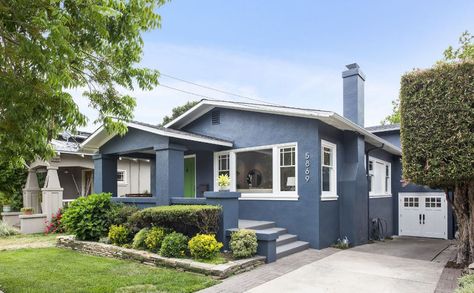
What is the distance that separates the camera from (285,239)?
9.23 meters

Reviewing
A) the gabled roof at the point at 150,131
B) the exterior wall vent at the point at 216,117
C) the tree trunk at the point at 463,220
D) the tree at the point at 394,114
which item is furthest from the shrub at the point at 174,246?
the tree at the point at 394,114

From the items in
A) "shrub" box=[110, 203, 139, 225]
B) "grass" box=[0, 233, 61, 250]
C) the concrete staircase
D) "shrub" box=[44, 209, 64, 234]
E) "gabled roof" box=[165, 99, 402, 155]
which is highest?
"gabled roof" box=[165, 99, 402, 155]

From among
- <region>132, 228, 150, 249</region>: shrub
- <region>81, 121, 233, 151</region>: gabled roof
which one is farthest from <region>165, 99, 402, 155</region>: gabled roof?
<region>132, 228, 150, 249</region>: shrub

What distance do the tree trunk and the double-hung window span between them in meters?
3.25

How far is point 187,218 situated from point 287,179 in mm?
3520

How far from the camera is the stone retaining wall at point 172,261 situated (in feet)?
22.6

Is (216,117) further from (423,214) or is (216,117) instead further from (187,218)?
(423,214)

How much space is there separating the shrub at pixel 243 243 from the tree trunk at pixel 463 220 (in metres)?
4.79

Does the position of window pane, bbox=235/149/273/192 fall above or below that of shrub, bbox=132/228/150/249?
above

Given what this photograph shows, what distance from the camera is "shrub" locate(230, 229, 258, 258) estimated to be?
7.64 m

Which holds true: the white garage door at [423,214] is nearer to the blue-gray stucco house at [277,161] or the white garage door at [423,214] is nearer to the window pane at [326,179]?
the blue-gray stucco house at [277,161]

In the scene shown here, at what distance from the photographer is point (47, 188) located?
541 inches

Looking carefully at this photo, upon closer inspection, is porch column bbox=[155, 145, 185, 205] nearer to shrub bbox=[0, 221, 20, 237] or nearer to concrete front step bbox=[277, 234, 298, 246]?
concrete front step bbox=[277, 234, 298, 246]

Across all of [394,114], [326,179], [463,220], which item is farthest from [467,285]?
[394,114]
